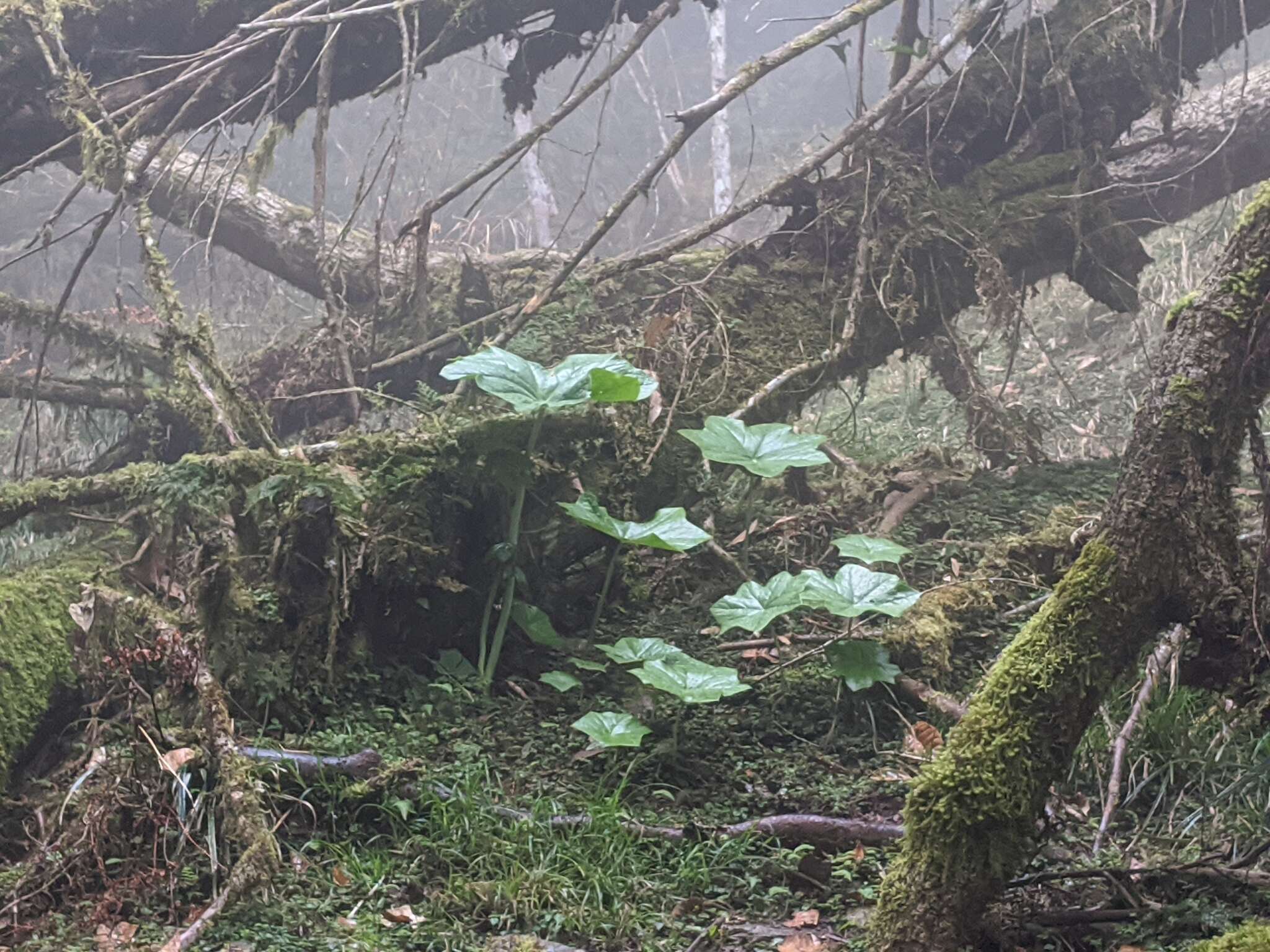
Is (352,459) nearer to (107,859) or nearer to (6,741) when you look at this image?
(6,741)

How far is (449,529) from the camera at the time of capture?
11.6 feet

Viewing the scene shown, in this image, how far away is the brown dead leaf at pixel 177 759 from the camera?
2.34 m

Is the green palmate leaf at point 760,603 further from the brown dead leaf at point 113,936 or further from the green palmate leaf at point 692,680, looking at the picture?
the brown dead leaf at point 113,936

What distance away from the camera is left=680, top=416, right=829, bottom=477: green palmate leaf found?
11.2 ft

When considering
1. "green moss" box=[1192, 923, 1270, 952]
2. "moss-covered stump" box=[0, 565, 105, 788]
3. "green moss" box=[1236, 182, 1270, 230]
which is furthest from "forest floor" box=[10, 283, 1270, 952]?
"green moss" box=[1236, 182, 1270, 230]

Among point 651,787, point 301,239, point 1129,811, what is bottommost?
point 651,787

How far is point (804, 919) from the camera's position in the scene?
2.18 metres

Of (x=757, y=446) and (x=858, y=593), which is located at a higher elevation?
(x=757, y=446)

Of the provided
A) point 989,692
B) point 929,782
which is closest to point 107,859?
point 929,782

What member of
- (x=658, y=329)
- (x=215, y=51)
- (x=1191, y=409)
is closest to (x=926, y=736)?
(x=1191, y=409)

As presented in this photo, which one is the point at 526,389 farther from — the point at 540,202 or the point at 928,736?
the point at 540,202

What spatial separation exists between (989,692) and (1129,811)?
93 cm

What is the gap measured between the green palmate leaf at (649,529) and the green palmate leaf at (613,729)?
1.85 ft

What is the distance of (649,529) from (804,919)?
1306mm
